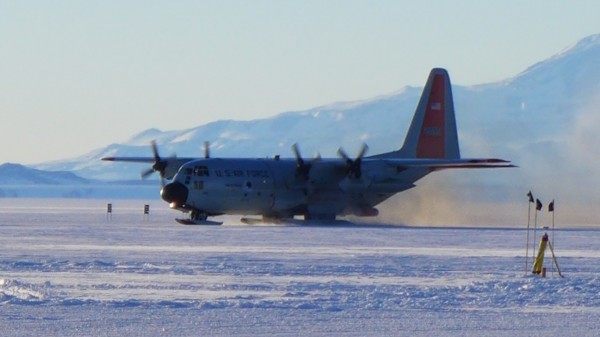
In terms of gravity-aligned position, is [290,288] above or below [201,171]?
below

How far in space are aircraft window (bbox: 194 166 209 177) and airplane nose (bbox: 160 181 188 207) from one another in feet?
2.78

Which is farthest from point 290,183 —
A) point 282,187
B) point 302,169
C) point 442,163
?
point 442,163

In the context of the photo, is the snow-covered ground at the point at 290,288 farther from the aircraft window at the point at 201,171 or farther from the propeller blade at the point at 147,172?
the propeller blade at the point at 147,172

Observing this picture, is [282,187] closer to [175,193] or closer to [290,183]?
[290,183]

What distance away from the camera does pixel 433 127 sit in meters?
57.0

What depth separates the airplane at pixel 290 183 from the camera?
166ft

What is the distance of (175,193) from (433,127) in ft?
42.3

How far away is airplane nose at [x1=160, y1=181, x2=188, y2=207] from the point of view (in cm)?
4953

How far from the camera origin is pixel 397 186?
53125mm

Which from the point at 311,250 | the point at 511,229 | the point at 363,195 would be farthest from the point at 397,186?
the point at 311,250

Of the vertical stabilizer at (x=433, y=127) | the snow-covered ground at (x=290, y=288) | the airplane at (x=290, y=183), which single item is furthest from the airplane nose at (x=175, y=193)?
the vertical stabilizer at (x=433, y=127)

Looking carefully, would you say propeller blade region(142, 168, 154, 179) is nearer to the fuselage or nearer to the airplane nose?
the fuselage

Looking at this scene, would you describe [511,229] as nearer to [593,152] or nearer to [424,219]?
[424,219]

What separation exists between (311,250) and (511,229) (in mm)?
16931
